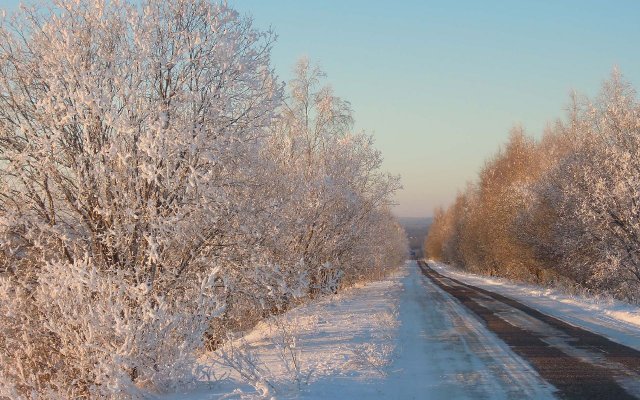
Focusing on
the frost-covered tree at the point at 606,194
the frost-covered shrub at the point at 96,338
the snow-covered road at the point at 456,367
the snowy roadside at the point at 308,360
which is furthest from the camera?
the frost-covered tree at the point at 606,194

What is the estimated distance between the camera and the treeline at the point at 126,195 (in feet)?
25.0

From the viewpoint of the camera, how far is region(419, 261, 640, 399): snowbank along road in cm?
846

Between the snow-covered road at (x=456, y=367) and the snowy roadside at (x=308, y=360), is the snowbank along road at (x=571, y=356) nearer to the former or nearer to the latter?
the snow-covered road at (x=456, y=367)

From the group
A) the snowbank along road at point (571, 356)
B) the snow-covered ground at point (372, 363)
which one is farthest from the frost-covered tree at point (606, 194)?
the snow-covered ground at point (372, 363)

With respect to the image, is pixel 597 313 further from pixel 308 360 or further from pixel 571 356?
pixel 308 360

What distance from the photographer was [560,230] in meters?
26.9

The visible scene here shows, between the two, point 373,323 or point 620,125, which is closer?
point 373,323

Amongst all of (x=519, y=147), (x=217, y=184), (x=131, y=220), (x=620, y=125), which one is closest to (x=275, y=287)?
(x=217, y=184)

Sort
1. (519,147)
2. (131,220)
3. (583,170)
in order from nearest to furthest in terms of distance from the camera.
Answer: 1. (131,220)
2. (583,170)
3. (519,147)

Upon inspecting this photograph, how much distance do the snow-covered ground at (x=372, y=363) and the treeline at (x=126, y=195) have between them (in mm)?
866

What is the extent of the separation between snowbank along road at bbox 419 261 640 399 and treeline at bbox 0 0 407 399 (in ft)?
16.4

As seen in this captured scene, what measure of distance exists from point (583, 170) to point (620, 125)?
2548 millimetres

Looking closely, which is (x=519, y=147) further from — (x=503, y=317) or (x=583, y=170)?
(x=503, y=317)

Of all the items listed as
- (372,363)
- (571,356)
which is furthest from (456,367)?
(571,356)
